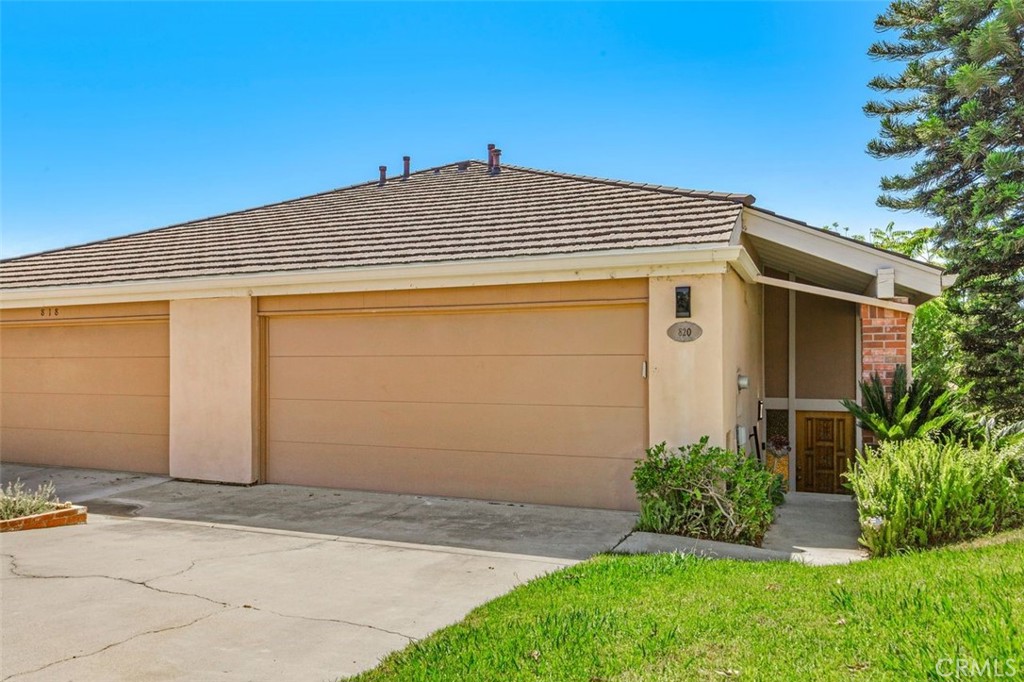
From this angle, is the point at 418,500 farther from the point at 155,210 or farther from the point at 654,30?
the point at 155,210

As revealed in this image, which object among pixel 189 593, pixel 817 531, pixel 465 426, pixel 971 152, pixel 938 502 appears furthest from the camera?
pixel 971 152

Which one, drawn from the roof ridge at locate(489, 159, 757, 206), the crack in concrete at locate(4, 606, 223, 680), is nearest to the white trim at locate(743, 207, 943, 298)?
the roof ridge at locate(489, 159, 757, 206)

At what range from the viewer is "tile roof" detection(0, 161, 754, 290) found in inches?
332

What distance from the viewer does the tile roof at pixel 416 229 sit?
8.43 metres

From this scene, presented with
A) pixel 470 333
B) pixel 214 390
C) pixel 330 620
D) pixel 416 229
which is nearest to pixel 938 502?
pixel 330 620

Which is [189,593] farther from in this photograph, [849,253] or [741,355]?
[849,253]

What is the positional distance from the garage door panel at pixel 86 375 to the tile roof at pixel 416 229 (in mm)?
1175

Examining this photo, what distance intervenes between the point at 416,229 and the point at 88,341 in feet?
17.8

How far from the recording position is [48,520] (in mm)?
7516

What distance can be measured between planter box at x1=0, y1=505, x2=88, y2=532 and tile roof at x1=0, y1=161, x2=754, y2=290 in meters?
3.52

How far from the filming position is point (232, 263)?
10320 mm

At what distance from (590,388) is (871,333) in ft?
11.7

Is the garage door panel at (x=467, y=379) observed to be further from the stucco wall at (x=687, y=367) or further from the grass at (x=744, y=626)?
the grass at (x=744, y=626)

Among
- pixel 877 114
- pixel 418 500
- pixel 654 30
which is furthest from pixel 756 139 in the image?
pixel 418 500
